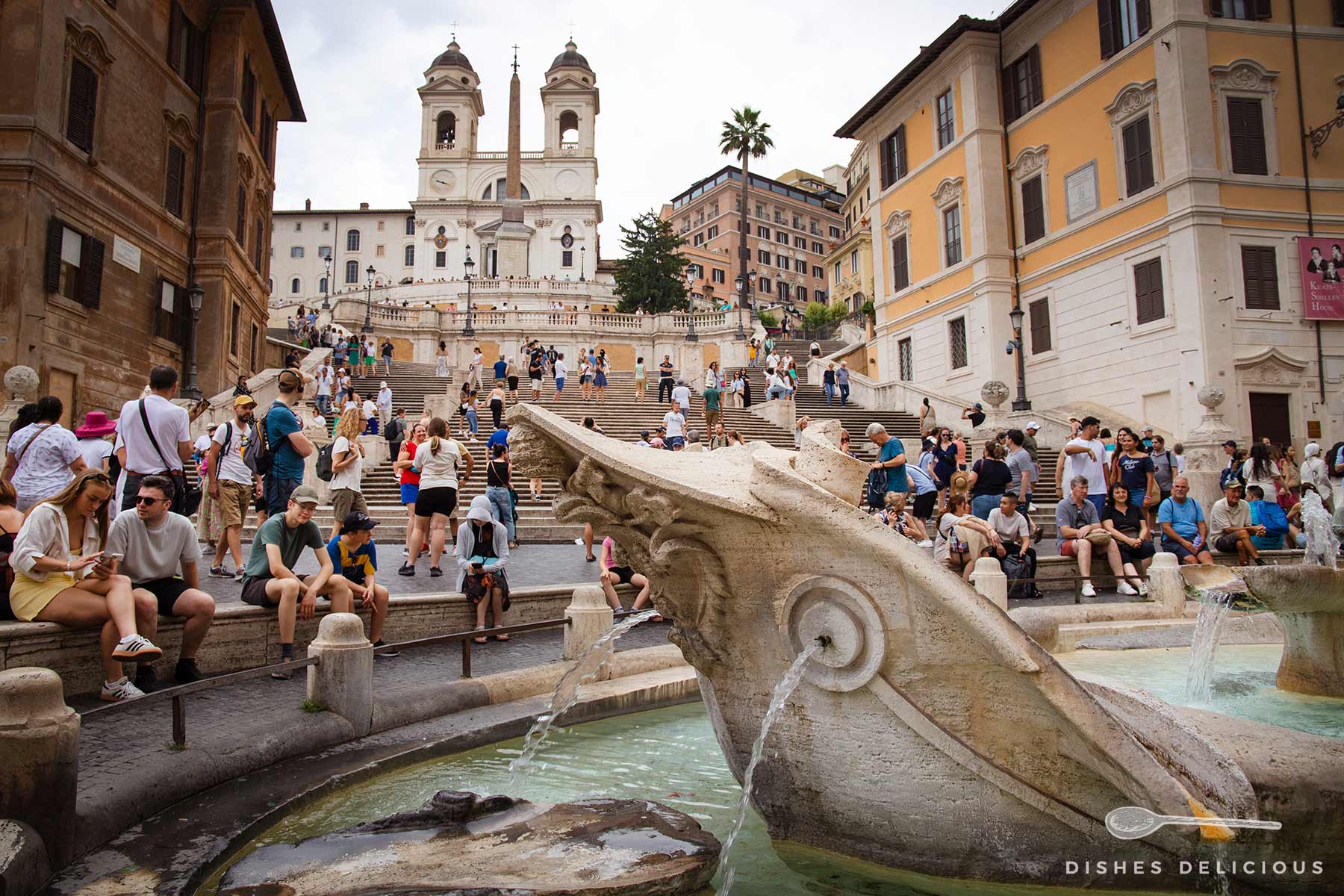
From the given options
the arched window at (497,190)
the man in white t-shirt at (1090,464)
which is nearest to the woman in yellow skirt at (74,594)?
the man in white t-shirt at (1090,464)

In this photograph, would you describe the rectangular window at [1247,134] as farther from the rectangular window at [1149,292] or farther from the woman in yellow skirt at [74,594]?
the woman in yellow skirt at [74,594]

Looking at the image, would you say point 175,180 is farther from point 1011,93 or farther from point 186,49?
point 1011,93

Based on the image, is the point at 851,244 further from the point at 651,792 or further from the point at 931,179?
the point at 651,792

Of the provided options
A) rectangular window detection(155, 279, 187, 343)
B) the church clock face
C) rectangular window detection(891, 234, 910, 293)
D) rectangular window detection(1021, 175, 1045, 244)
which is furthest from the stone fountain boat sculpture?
the church clock face

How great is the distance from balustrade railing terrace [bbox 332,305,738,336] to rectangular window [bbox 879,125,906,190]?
10498 mm

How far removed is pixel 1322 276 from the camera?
68.6 feet

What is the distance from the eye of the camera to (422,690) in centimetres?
520

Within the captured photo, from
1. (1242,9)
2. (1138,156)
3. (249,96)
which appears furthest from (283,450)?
(249,96)

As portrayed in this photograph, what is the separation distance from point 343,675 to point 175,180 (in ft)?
82.3

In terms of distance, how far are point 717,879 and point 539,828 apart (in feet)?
2.05

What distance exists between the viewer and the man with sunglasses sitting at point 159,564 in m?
5.26

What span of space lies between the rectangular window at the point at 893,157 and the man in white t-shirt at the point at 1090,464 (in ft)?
72.1

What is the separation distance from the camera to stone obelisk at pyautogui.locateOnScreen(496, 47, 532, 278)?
219 feet

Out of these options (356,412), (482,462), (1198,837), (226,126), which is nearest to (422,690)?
(1198,837)
